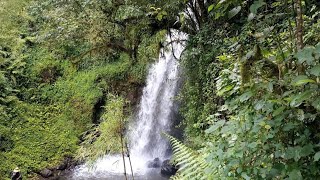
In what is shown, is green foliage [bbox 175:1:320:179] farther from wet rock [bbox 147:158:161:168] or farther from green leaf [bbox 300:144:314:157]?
wet rock [bbox 147:158:161:168]

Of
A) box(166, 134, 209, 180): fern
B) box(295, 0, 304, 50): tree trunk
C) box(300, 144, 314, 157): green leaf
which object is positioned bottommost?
box(166, 134, 209, 180): fern

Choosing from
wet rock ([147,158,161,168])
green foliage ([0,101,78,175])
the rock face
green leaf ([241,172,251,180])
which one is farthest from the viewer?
green foliage ([0,101,78,175])

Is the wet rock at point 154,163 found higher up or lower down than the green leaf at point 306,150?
lower down

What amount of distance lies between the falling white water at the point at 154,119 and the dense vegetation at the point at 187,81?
1.77 feet

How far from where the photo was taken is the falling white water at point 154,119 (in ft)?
31.8

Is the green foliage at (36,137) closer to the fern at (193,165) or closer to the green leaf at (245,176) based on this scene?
the fern at (193,165)

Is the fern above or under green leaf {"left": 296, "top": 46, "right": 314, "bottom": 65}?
under

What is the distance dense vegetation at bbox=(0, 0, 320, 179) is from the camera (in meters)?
1.42

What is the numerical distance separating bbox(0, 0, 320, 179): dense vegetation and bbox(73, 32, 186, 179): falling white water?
540 mm

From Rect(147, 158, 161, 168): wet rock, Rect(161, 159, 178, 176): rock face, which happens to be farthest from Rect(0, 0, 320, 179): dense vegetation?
Rect(147, 158, 161, 168): wet rock

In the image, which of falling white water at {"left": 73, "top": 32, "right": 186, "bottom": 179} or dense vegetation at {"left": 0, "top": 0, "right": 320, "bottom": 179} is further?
falling white water at {"left": 73, "top": 32, "right": 186, "bottom": 179}

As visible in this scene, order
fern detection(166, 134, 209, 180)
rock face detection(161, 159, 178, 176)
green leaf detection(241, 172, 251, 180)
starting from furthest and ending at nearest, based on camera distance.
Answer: rock face detection(161, 159, 178, 176) < fern detection(166, 134, 209, 180) < green leaf detection(241, 172, 251, 180)

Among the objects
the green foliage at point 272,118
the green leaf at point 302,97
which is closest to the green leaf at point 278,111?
the green foliage at point 272,118

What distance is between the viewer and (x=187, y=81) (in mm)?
7133
